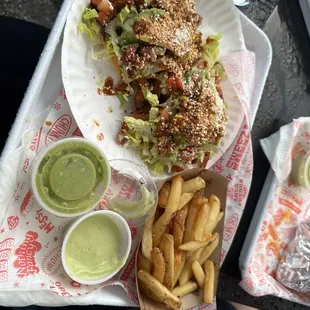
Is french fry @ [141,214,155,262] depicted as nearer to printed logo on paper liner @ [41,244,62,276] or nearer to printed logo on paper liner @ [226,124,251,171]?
printed logo on paper liner @ [41,244,62,276]

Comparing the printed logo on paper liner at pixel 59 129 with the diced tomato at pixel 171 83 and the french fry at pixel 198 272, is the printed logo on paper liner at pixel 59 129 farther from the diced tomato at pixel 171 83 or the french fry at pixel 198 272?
the french fry at pixel 198 272

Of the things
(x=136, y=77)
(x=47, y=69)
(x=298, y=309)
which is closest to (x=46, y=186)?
(x=47, y=69)

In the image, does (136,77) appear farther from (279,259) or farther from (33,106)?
(279,259)

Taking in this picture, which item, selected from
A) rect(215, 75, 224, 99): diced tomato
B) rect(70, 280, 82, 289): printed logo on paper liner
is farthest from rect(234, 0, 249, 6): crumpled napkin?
rect(70, 280, 82, 289): printed logo on paper liner

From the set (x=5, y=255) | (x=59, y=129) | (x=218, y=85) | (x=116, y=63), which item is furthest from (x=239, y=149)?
(x=5, y=255)

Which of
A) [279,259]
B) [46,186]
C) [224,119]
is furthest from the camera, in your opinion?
[279,259]

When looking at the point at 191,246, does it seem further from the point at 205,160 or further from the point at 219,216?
the point at 205,160
